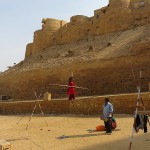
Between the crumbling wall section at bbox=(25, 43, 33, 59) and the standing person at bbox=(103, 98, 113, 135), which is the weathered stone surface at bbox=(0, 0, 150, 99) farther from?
the standing person at bbox=(103, 98, 113, 135)

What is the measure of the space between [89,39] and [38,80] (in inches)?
291

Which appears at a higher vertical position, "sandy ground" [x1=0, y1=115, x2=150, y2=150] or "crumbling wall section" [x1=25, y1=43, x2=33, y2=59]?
"crumbling wall section" [x1=25, y1=43, x2=33, y2=59]

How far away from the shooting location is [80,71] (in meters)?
22.3

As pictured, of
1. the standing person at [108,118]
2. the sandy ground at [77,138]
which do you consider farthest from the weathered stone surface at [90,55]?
the standing person at [108,118]

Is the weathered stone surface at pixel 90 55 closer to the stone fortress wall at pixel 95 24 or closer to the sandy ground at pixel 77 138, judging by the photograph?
the stone fortress wall at pixel 95 24

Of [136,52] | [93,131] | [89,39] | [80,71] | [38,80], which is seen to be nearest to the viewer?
[93,131]

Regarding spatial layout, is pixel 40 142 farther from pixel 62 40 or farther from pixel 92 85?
pixel 62 40

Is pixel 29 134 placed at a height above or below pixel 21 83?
below

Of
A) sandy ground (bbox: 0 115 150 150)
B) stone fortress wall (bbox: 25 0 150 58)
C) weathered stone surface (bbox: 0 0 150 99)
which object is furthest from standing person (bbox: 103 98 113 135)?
stone fortress wall (bbox: 25 0 150 58)

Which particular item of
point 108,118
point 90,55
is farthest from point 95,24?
point 108,118

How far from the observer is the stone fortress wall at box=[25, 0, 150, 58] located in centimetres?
2703

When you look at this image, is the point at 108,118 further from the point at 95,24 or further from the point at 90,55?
the point at 95,24

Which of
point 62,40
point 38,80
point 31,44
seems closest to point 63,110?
point 38,80

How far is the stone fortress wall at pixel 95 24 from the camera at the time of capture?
1064 inches
